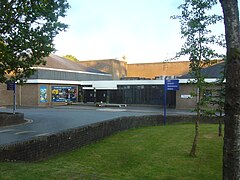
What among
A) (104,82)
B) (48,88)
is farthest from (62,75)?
(104,82)

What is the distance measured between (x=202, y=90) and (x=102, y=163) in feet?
14.7

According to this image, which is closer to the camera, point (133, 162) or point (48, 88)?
point (133, 162)

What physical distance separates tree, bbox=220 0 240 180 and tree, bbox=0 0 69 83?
1013cm

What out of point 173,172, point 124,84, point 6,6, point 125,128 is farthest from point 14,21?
point 124,84

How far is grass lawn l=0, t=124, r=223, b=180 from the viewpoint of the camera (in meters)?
5.85

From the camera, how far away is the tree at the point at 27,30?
12.9 meters

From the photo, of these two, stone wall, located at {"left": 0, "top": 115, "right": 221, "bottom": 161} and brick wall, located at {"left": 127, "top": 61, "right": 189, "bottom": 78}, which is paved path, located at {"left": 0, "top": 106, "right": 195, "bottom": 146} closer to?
stone wall, located at {"left": 0, "top": 115, "right": 221, "bottom": 161}

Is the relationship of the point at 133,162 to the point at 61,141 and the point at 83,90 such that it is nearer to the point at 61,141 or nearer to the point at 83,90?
the point at 61,141

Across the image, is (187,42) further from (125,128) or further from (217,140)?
(125,128)

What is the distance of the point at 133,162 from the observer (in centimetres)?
900

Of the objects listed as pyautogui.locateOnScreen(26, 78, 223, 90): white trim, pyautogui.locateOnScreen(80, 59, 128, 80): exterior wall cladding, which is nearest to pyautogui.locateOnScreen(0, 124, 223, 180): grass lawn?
pyautogui.locateOnScreen(26, 78, 223, 90): white trim

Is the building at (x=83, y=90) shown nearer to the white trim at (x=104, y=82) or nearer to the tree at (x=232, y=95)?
the white trim at (x=104, y=82)

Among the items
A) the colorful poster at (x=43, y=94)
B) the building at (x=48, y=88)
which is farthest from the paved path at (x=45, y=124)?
the building at (x=48, y=88)

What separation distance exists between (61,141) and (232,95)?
6863 millimetres
